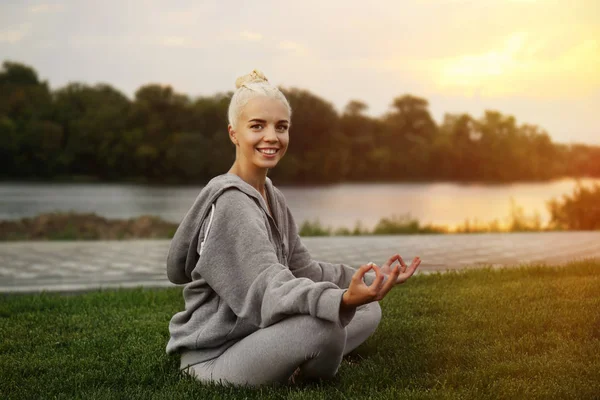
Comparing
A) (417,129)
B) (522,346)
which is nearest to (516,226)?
(522,346)

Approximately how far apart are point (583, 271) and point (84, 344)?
5084 mm

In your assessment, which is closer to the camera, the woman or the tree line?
the woman

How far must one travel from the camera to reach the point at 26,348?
14.8ft

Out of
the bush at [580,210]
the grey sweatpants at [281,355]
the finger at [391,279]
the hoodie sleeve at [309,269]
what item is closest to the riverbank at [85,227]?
the bush at [580,210]

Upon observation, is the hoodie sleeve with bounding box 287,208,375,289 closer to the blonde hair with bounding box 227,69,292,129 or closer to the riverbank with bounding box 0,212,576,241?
the blonde hair with bounding box 227,69,292,129

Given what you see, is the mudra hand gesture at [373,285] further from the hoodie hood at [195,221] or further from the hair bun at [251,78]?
the hair bun at [251,78]

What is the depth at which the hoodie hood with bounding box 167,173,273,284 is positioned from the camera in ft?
10.5

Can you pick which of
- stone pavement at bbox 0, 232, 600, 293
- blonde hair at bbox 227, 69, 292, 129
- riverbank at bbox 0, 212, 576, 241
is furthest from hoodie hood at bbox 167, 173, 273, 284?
riverbank at bbox 0, 212, 576, 241

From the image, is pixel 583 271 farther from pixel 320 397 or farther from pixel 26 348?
pixel 26 348

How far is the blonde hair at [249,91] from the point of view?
3.25 meters

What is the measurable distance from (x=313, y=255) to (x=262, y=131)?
6.09 metres

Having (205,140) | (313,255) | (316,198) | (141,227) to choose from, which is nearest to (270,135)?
(313,255)

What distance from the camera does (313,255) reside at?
9234 millimetres

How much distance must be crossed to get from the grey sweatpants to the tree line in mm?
25380
